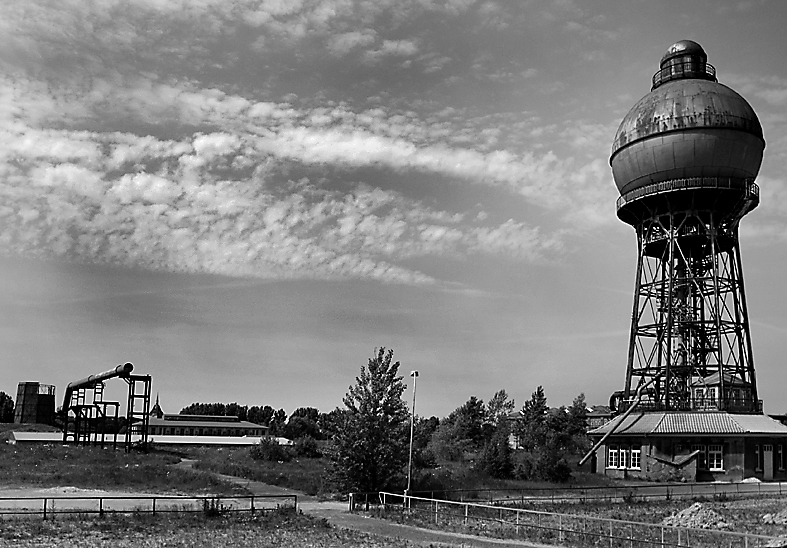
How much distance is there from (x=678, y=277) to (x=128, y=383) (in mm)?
52018

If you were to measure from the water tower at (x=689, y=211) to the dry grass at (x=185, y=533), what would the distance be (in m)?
38.9

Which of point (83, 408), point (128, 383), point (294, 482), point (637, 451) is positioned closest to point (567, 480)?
point (637, 451)

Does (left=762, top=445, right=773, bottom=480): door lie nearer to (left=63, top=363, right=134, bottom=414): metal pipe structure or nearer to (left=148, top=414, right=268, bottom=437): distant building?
(left=63, top=363, right=134, bottom=414): metal pipe structure

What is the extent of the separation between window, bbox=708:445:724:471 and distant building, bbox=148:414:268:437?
94.9 m

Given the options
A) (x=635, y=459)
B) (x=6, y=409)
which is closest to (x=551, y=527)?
(x=635, y=459)

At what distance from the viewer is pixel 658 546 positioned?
1034 inches

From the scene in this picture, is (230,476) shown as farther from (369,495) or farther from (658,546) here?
(658,546)

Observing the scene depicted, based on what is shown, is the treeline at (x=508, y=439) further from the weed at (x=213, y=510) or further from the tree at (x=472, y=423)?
the weed at (x=213, y=510)

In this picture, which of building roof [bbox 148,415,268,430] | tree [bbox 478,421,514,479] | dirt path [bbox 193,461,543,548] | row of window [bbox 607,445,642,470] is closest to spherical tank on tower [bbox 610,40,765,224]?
row of window [bbox 607,445,642,470]

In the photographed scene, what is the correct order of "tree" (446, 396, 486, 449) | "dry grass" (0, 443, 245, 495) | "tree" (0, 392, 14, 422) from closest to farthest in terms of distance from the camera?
"dry grass" (0, 443, 245, 495) → "tree" (446, 396, 486, 449) → "tree" (0, 392, 14, 422)

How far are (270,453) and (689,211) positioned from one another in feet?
146

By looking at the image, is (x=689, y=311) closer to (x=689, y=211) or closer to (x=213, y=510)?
(x=689, y=211)

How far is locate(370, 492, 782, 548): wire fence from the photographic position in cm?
2692

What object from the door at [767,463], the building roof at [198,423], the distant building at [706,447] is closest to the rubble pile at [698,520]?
the distant building at [706,447]
